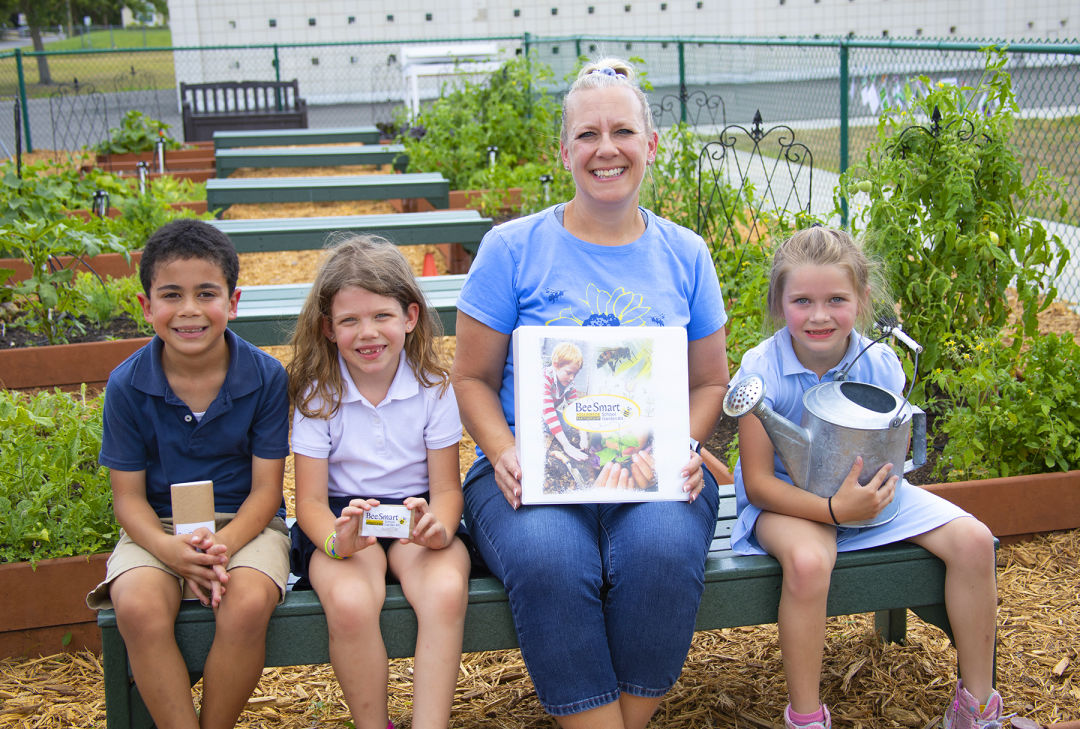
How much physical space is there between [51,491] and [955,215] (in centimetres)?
327

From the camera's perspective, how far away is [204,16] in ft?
64.0

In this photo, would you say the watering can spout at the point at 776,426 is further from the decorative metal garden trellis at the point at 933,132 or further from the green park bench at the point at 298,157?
the green park bench at the point at 298,157

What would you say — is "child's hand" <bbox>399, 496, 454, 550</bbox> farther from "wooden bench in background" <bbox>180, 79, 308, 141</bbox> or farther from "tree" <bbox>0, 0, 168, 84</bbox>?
"tree" <bbox>0, 0, 168, 84</bbox>

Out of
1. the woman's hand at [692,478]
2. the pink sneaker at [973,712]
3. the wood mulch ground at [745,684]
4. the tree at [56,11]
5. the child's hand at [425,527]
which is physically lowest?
the wood mulch ground at [745,684]

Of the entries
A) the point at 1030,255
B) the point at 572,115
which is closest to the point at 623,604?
the point at 572,115

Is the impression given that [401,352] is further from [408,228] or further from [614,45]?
[614,45]

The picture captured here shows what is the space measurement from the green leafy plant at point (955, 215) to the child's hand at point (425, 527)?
2221mm

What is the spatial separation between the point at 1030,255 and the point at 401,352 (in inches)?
99.1

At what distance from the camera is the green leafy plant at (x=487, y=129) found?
876 centimetres

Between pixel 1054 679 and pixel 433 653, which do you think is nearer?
pixel 433 653

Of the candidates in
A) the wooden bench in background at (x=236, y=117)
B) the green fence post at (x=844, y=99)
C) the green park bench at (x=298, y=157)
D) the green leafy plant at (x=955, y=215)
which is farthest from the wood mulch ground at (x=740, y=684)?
the wooden bench in background at (x=236, y=117)

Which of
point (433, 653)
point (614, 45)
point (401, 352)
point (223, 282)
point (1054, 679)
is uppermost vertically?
point (614, 45)

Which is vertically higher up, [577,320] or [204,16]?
[204,16]

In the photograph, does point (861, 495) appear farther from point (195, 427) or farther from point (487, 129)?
point (487, 129)
